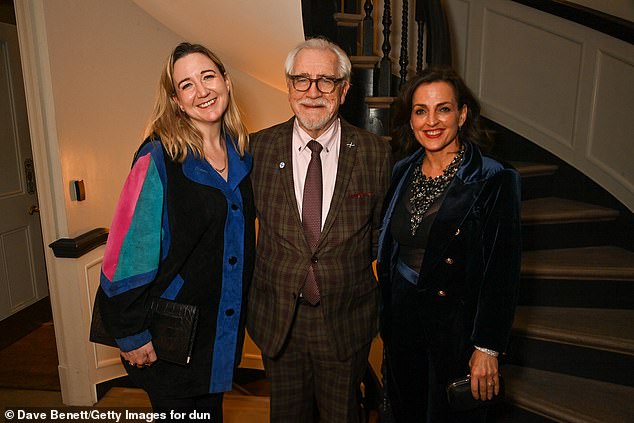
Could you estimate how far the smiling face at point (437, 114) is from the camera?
4.68 ft

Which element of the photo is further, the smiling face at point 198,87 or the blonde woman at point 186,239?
the smiling face at point 198,87

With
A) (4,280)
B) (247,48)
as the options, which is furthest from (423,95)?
(4,280)

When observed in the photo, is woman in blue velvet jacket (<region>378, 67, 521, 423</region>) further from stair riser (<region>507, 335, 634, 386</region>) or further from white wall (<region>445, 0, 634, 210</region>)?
white wall (<region>445, 0, 634, 210</region>)

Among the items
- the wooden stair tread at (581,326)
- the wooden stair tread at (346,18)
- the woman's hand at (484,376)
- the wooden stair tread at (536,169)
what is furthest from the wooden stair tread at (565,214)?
the wooden stair tread at (346,18)

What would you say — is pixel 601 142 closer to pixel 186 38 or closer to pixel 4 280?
pixel 186 38

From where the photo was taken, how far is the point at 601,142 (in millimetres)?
2484

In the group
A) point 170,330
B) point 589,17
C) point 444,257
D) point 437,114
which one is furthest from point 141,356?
point 589,17

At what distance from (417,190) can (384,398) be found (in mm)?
795

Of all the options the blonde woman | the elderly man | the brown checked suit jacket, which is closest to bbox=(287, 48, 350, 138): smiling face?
the elderly man

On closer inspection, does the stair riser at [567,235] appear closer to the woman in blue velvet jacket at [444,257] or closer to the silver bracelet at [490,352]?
the woman in blue velvet jacket at [444,257]

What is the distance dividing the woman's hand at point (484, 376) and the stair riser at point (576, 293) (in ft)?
2.94

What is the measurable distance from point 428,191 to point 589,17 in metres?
1.65

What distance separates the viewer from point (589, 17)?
2344mm

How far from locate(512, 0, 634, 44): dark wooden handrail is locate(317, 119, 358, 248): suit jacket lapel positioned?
156 cm
